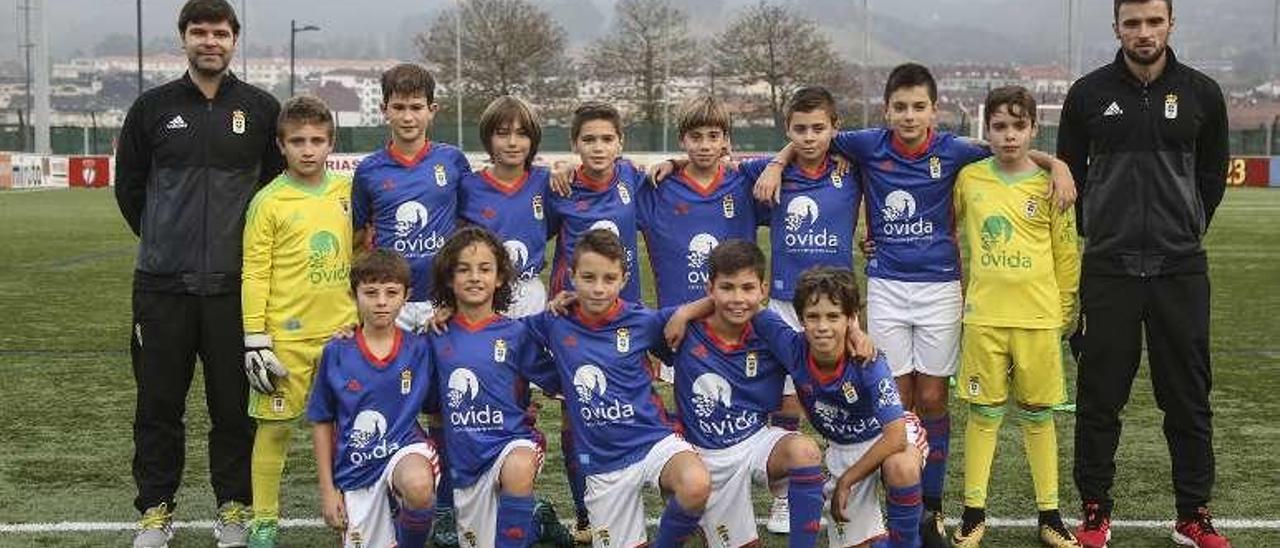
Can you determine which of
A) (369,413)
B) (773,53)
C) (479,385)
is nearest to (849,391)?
(479,385)

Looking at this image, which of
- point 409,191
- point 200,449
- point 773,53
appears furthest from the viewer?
point 773,53

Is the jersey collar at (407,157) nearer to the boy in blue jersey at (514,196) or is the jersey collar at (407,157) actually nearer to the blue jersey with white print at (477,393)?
the boy in blue jersey at (514,196)

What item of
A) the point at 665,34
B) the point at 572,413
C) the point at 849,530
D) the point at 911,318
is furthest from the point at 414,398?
the point at 665,34

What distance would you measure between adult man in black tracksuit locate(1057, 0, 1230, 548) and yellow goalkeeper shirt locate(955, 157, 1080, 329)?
0.42 feet

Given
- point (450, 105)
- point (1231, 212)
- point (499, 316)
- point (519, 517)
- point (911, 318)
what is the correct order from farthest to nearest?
1. point (450, 105)
2. point (1231, 212)
3. point (911, 318)
4. point (499, 316)
5. point (519, 517)

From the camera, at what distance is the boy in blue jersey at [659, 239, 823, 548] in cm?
403

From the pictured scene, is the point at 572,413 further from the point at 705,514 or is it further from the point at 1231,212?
the point at 1231,212

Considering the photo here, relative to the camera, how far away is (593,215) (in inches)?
186

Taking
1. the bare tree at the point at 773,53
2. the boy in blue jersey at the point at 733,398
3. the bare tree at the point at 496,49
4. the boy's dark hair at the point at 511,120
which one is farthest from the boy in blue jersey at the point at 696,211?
the bare tree at the point at 773,53

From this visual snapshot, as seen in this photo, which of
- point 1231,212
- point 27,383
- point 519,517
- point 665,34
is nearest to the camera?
point 519,517

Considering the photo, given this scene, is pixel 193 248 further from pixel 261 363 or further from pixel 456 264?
pixel 456 264

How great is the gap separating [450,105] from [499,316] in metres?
34.6

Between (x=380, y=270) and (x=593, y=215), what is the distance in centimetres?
94

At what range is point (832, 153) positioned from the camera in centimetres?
477
